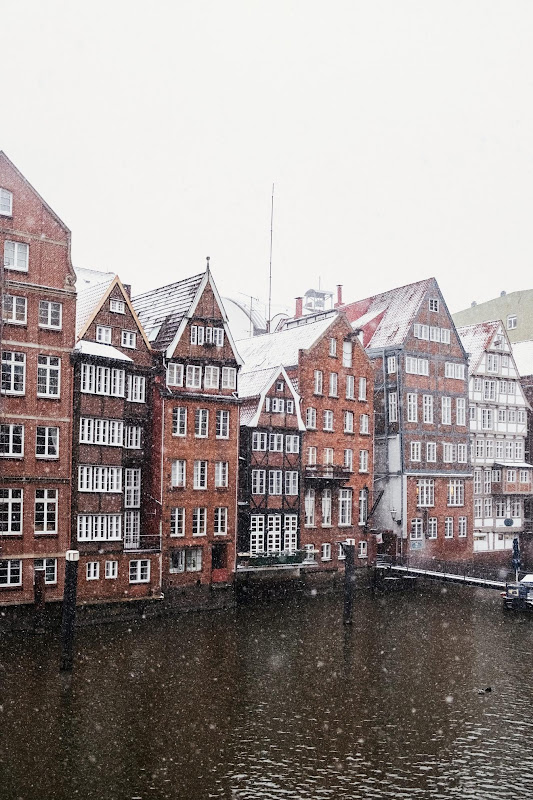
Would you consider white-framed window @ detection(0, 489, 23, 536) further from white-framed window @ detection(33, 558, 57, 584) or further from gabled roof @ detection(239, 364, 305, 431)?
gabled roof @ detection(239, 364, 305, 431)

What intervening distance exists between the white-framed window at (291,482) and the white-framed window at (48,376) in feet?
62.0

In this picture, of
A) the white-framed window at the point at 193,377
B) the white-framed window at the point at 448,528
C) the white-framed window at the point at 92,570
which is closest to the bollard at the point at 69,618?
the white-framed window at the point at 92,570

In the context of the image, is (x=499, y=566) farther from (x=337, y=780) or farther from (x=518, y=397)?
(x=337, y=780)

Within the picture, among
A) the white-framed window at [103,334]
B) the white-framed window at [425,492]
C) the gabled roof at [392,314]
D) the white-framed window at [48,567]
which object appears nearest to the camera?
the white-framed window at [48,567]

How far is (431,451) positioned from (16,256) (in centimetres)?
3764

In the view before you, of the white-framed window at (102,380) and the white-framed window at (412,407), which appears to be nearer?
the white-framed window at (102,380)

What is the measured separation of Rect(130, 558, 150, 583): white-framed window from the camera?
4903cm

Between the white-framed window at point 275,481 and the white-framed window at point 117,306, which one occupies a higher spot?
the white-framed window at point 117,306

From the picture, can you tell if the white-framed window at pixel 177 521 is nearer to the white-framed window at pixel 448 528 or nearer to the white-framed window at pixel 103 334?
the white-framed window at pixel 103 334

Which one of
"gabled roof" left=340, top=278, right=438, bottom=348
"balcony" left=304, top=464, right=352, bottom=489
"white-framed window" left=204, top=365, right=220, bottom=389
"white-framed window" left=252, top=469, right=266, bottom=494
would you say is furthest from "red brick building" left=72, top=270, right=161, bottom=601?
"gabled roof" left=340, top=278, right=438, bottom=348

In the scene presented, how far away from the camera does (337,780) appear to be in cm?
2517

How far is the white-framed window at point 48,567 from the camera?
→ 4484cm

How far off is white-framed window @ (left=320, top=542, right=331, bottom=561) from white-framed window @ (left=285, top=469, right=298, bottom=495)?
202 inches

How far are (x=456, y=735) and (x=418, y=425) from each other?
4046cm
